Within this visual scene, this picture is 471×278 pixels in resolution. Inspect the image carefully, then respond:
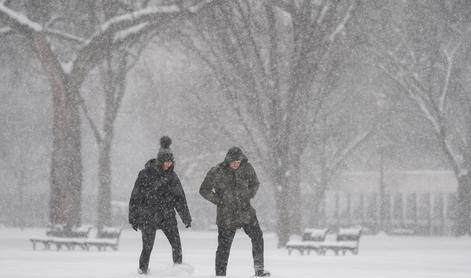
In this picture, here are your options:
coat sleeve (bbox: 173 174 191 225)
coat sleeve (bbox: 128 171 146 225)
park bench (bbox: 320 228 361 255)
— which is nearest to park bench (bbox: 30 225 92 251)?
park bench (bbox: 320 228 361 255)

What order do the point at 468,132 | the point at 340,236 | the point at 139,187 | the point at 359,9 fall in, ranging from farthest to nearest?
the point at 468,132
the point at 359,9
the point at 340,236
the point at 139,187

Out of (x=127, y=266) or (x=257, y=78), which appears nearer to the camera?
(x=127, y=266)

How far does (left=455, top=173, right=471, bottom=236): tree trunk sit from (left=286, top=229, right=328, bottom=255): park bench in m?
9.70

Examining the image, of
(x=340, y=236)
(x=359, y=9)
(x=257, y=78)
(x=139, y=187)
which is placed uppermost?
(x=359, y=9)

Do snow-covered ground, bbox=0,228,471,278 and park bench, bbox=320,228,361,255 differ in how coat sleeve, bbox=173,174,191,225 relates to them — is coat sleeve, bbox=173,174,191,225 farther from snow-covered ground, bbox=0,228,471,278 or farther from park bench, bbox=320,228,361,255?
park bench, bbox=320,228,361,255

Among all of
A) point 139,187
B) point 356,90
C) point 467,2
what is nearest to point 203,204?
point 356,90

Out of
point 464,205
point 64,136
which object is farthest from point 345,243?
point 464,205

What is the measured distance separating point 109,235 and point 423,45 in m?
13.8

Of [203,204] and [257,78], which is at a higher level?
[257,78]

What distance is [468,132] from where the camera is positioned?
3394 centimetres

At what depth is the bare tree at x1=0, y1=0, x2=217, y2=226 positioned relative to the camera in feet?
81.4

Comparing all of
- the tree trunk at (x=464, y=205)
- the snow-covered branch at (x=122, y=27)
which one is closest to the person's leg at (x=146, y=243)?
the snow-covered branch at (x=122, y=27)

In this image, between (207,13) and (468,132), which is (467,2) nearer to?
(468,132)

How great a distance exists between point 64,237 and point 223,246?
13.1 meters
